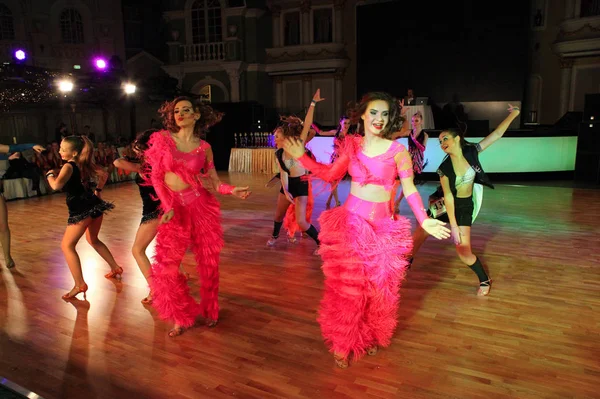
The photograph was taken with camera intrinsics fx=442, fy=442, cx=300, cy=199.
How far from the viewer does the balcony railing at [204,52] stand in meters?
17.0

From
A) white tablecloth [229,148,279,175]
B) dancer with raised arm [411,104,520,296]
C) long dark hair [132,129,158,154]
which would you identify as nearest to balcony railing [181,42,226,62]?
white tablecloth [229,148,279,175]

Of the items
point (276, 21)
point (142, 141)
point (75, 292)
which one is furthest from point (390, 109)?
point (276, 21)

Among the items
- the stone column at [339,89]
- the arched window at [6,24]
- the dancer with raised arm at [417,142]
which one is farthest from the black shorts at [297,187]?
the arched window at [6,24]

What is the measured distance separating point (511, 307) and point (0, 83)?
10.9 m

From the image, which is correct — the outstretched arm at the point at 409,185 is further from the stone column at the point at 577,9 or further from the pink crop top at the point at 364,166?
the stone column at the point at 577,9

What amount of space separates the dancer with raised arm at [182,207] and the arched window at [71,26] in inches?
668

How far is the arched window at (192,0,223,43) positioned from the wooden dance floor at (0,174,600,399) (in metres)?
14.0

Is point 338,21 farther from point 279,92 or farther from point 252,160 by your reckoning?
point 252,160

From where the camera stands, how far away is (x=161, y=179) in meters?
2.81

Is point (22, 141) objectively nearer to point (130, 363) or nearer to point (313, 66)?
point (313, 66)

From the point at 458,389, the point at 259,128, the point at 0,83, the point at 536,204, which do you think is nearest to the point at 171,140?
the point at 458,389

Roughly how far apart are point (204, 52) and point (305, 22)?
4113 mm

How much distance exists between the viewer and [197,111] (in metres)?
2.97

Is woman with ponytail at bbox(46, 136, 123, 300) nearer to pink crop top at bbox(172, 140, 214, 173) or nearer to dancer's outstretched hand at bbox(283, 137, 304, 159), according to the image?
pink crop top at bbox(172, 140, 214, 173)
